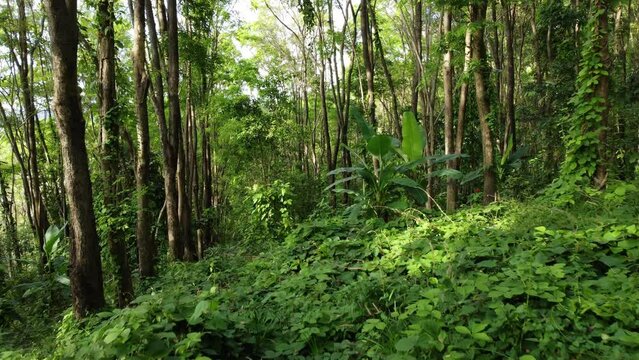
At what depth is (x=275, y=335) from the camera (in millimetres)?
3010

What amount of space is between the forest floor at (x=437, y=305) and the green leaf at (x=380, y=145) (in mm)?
1720

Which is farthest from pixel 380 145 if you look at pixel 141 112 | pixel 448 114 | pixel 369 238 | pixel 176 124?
pixel 176 124

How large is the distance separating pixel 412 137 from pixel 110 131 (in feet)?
15.1

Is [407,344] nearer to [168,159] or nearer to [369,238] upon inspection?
[369,238]

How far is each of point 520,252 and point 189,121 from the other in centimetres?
1219

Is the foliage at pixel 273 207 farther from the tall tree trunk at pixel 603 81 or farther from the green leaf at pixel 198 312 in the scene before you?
the green leaf at pixel 198 312

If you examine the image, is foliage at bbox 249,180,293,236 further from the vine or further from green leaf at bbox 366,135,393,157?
the vine

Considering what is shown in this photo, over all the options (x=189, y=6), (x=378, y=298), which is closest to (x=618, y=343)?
(x=378, y=298)

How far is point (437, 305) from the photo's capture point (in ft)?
8.91

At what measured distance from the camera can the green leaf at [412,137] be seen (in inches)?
237

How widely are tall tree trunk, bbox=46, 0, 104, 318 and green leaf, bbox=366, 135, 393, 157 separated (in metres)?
3.67

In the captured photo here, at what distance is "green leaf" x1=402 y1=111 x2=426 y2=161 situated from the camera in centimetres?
602

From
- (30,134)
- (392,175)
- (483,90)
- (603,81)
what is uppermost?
(30,134)

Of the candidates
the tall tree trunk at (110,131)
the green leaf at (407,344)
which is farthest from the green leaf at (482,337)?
the tall tree trunk at (110,131)
